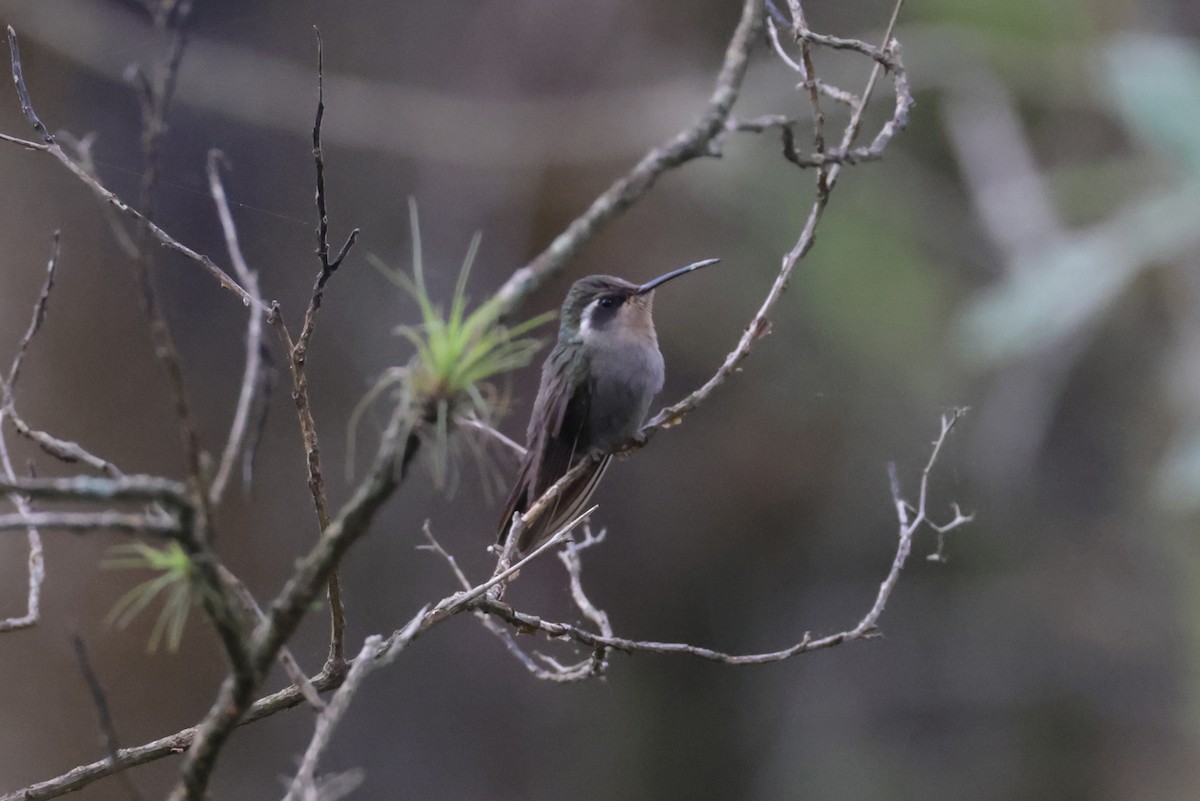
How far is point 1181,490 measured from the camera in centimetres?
417

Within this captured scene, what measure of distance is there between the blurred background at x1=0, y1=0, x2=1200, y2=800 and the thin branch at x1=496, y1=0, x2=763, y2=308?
351cm

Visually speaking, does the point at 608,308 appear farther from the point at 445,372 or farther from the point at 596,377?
the point at 445,372

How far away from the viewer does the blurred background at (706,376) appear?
517 cm

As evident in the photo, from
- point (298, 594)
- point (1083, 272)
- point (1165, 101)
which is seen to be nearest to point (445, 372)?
point (298, 594)

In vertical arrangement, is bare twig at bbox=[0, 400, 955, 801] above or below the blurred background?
below

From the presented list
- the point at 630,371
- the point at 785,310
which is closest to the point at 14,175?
the point at 630,371

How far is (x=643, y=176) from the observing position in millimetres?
1076

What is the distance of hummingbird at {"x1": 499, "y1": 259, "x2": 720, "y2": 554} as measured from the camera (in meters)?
2.96

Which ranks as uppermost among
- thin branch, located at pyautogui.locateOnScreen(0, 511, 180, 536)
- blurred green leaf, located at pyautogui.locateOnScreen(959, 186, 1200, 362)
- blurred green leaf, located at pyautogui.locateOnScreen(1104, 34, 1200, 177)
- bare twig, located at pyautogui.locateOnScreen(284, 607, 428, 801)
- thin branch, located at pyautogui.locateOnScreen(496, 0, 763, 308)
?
blurred green leaf, located at pyautogui.locateOnScreen(1104, 34, 1200, 177)

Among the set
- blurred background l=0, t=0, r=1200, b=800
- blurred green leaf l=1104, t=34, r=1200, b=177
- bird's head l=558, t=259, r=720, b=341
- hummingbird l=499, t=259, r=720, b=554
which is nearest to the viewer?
hummingbird l=499, t=259, r=720, b=554

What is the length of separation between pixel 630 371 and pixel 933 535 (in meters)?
4.16

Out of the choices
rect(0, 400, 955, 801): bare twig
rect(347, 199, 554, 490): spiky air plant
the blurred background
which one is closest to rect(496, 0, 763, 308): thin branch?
rect(347, 199, 554, 490): spiky air plant

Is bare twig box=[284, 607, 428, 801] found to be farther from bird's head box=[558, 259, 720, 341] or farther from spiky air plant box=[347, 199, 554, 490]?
bird's head box=[558, 259, 720, 341]

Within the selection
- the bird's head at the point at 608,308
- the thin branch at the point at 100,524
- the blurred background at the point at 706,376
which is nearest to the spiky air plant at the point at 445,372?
the thin branch at the point at 100,524
